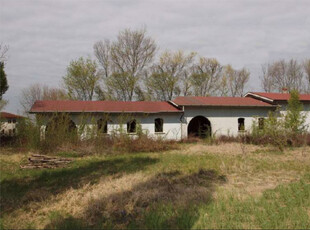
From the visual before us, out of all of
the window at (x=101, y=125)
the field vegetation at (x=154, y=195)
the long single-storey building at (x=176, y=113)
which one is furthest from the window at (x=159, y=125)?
the field vegetation at (x=154, y=195)

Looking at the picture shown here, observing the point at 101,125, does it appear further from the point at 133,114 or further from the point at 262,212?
the point at 262,212

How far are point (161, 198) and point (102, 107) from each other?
54.8 ft

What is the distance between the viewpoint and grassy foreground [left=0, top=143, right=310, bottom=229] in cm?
477

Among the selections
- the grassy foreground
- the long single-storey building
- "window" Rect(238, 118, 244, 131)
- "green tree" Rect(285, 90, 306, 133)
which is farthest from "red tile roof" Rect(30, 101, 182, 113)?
the grassy foreground

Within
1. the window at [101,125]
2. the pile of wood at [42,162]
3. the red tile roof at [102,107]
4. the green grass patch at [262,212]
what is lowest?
the green grass patch at [262,212]

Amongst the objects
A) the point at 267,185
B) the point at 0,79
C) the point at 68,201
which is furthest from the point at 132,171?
the point at 0,79

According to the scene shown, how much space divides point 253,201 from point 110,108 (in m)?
17.1

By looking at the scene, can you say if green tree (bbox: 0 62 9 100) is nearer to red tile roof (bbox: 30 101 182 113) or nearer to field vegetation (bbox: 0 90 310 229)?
red tile roof (bbox: 30 101 182 113)

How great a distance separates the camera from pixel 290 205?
548 cm

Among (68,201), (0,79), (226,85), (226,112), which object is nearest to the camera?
(68,201)

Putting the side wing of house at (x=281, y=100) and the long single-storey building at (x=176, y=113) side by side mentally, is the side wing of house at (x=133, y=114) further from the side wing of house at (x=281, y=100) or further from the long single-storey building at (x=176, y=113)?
the side wing of house at (x=281, y=100)

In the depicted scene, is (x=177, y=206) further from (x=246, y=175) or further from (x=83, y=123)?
(x=83, y=123)

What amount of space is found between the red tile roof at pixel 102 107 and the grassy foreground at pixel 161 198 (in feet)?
37.2

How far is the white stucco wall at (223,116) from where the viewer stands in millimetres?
22422
